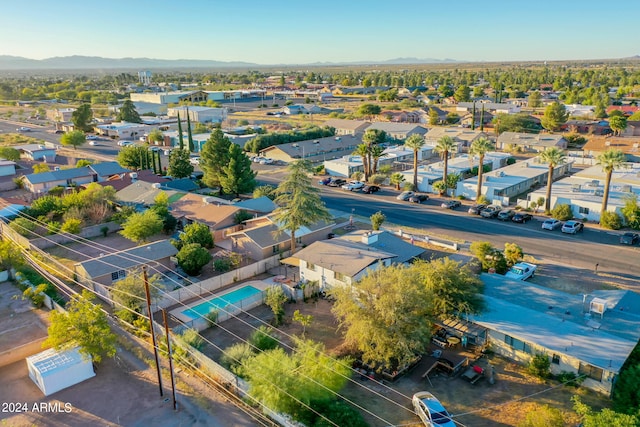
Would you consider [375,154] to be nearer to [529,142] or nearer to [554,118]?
[529,142]

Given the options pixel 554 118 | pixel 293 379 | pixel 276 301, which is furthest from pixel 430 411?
pixel 554 118

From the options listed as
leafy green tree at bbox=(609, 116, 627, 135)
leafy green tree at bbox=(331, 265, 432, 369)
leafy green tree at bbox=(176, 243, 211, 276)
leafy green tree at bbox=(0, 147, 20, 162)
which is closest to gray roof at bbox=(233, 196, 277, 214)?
leafy green tree at bbox=(176, 243, 211, 276)

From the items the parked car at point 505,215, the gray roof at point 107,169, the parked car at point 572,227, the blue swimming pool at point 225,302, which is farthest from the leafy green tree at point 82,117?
the parked car at point 572,227

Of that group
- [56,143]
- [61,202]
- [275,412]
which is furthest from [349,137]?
[275,412]

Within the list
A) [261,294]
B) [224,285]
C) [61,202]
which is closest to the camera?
[261,294]

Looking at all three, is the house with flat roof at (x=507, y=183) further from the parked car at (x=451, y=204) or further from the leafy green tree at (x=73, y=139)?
the leafy green tree at (x=73, y=139)

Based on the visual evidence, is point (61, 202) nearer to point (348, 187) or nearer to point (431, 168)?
point (348, 187)

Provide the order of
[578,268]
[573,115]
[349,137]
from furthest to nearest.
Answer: [573,115]
[349,137]
[578,268]
